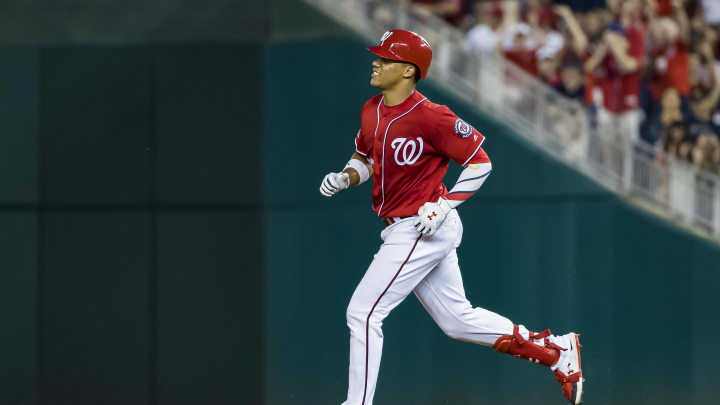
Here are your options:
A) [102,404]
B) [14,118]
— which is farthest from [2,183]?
[102,404]

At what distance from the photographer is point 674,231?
265 inches

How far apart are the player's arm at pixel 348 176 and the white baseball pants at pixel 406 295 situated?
0.34m

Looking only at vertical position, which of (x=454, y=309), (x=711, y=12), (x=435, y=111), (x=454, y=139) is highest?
(x=711, y=12)

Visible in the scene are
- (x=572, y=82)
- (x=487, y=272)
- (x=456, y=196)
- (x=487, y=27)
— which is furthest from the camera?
(x=487, y=27)

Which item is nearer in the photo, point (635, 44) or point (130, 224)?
point (130, 224)

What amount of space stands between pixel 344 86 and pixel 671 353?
114 inches

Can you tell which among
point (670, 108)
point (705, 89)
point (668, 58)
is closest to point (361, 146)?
point (670, 108)

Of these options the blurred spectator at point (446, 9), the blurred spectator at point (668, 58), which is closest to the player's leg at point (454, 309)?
the blurred spectator at point (446, 9)

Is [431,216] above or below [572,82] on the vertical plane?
below

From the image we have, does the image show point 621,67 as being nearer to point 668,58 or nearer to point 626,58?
point 626,58

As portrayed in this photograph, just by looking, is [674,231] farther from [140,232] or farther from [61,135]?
[61,135]

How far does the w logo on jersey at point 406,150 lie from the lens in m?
5.02

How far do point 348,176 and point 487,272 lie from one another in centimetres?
170

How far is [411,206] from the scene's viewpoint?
5.11 meters
